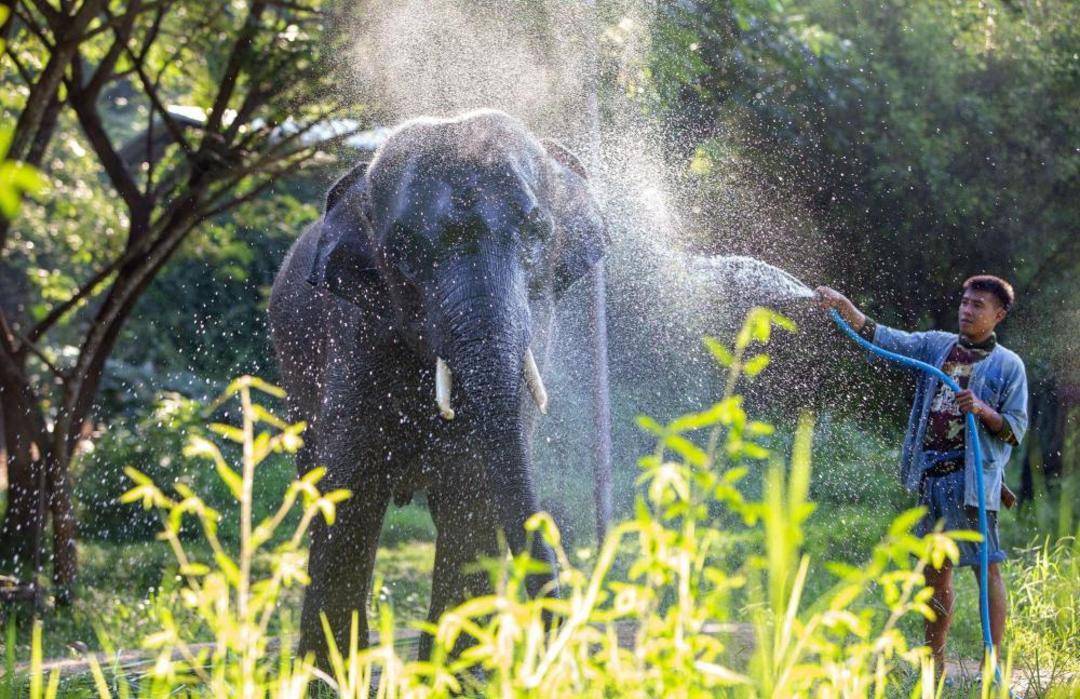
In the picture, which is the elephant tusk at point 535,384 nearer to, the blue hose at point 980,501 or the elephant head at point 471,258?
the elephant head at point 471,258

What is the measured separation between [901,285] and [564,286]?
685 cm

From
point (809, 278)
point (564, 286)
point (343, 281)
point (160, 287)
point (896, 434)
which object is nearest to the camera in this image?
point (343, 281)

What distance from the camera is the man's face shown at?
18.4 feet

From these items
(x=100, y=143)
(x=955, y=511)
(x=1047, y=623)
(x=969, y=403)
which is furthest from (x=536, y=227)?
(x=100, y=143)

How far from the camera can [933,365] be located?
585 cm

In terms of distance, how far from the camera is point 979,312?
222 inches

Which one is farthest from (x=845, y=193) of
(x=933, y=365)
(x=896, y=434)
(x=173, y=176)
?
(x=933, y=365)

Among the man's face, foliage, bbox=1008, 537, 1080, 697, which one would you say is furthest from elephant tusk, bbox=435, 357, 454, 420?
foliage, bbox=1008, 537, 1080, 697

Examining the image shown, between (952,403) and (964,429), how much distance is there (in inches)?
4.4

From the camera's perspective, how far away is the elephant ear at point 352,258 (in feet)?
18.4

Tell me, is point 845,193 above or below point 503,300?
above

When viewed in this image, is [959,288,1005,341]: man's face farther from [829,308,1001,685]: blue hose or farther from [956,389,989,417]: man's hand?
[956,389,989,417]: man's hand

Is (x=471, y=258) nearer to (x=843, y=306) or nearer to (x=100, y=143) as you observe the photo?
(x=843, y=306)

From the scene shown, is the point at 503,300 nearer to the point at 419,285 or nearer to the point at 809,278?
the point at 419,285
